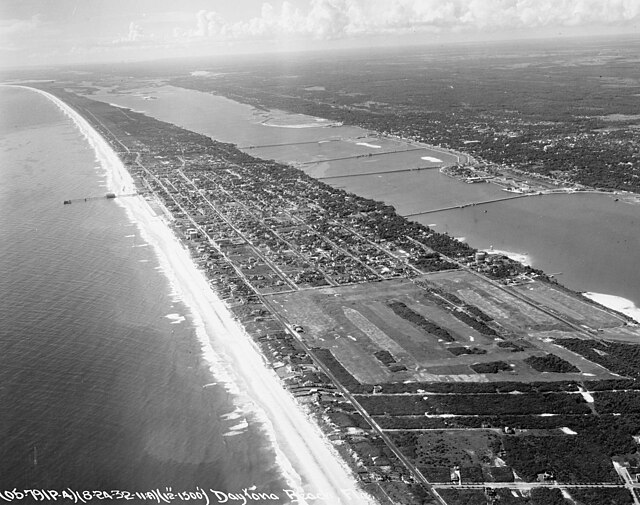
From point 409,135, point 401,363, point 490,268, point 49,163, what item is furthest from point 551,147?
point 49,163

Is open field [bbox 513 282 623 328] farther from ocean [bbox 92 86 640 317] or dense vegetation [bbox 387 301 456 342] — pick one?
dense vegetation [bbox 387 301 456 342]

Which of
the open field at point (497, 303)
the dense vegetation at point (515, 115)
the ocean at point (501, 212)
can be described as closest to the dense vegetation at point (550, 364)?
the open field at point (497, 303)

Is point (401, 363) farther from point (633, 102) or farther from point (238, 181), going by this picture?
point (633, 102)

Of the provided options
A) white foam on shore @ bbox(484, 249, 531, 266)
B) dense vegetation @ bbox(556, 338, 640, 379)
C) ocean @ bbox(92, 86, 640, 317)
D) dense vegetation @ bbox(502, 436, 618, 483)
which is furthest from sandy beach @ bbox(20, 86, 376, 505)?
ocean @ bbox(92, 86, 640, 317)

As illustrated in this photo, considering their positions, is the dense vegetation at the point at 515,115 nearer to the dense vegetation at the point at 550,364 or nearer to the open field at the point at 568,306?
the open field at the point at 568,306

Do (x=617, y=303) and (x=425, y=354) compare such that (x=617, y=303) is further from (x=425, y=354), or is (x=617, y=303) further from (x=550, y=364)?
(x=425, y=354)
